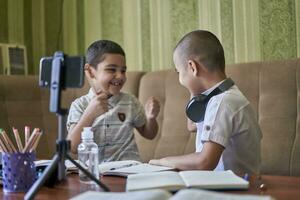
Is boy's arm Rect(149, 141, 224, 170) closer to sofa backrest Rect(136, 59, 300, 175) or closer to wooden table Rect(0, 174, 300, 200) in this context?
wooden table Rect(0, 174, 300, 200)

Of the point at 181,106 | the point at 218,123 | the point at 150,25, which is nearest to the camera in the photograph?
the point at 218,123

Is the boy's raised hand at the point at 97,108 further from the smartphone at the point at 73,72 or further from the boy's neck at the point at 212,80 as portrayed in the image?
the smartphone at the point at 73,72

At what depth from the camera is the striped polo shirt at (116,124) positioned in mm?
2156

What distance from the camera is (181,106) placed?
8.87 ft

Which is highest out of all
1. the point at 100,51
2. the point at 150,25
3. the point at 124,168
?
the point at 150,25

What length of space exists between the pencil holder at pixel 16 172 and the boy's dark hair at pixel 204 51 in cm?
71

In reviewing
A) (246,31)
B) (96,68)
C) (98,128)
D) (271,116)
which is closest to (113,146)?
(98,128)

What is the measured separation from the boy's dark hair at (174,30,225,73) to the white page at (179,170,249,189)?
599mm

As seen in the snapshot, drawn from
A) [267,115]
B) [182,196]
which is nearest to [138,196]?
[182,196]

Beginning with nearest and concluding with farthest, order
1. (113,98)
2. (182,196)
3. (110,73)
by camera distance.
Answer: (182,196)
(110,73)
(113,98)

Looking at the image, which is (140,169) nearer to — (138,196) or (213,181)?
(213,181)

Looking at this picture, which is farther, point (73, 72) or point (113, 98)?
point (113, 98)

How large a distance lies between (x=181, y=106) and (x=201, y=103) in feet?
3.12

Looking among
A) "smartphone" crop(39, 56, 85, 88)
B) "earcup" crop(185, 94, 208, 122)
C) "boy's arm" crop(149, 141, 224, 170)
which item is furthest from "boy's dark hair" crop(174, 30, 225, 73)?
"smartphone" crop(39, 56, 85, 88)
